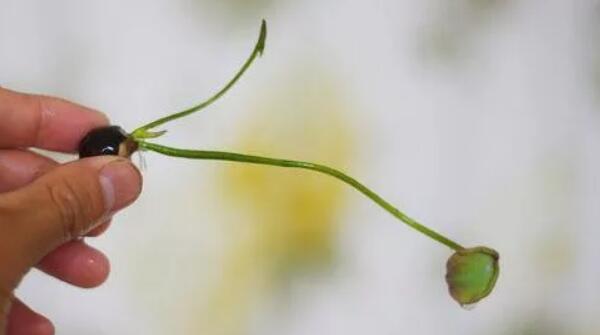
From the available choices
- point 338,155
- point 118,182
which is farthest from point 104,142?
point 338,155

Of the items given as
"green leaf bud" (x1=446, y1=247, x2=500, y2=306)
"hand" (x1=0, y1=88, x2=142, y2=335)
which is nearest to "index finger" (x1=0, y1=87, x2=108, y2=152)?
"hand" (x1=0, y1=88, x2=142, y2=335)

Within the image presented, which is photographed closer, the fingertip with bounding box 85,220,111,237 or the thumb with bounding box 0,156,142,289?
the thumb with bounding box 0,156,142,289

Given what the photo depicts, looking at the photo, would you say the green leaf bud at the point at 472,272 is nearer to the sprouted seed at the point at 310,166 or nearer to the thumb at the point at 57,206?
the sprouted seed at the point at 310,166

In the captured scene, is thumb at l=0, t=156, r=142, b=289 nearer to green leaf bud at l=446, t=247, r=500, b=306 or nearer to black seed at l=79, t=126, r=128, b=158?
black seed at l=79, t=126, r=128, b=158

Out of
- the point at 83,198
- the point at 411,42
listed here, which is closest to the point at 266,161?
the point at 83,198

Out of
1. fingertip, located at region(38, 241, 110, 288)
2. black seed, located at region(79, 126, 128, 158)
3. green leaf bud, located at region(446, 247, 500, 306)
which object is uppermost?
black seed, located at region(79, 126, 128, 158)

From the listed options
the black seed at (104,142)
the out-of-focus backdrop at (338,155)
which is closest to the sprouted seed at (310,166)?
the black seed at (104,142)

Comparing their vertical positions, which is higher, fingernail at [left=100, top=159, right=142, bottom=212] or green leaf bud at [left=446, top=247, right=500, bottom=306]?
fingernail at [left=100, top=159, right=142, bottom=212]

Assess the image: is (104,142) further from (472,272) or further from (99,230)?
(472,272)
